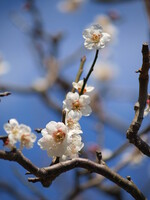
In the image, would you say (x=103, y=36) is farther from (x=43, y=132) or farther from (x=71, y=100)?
(x=43, y=132)

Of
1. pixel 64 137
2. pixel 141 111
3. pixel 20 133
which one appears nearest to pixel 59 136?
pixel 64 137

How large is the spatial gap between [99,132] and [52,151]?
78.1 inches

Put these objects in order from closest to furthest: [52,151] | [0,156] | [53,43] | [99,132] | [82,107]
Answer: [0,156]
[52,151]
[82,107]
[99,132]
[53,43]

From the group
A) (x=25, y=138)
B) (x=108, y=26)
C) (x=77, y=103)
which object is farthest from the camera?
(x=108, y=26)

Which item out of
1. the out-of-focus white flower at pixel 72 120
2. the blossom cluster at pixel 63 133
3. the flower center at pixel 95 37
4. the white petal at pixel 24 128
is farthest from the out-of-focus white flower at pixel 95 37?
the white petal at pixel 24 128

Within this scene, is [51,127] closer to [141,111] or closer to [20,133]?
[20,133]

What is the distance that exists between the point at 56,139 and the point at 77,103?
146 millimetres

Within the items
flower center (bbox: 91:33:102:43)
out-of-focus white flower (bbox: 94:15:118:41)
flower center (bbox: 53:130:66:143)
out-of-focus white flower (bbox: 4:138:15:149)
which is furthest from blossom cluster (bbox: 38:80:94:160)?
out-of-focus white flower (bbox: 94:15:118:41)

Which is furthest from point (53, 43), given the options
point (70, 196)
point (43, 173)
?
point (43, 173)

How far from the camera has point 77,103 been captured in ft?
3.65

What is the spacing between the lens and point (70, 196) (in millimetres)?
2467

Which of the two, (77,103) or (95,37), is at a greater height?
(95,37)

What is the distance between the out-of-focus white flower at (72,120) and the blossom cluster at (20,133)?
12cm

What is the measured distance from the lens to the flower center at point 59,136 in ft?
3.40
